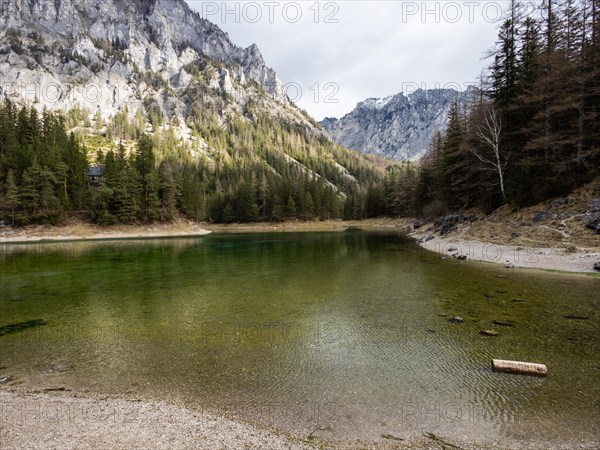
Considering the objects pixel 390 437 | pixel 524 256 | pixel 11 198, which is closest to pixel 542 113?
pixel 524 256

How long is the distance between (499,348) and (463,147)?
44.8 meters

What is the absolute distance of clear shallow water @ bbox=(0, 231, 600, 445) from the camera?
710 cm

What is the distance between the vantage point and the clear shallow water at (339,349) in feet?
23.3

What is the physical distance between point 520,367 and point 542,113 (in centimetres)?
3620

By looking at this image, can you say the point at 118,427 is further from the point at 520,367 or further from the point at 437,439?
the point at 520,367

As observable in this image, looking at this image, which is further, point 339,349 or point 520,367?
point 339,349

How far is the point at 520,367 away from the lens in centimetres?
889

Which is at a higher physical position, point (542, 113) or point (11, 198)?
point (542, 113)

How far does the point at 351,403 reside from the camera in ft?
24.9

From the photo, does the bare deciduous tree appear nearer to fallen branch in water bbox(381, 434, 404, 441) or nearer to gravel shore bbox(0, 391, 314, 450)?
fallen branch in water bbox(381, 434, 404, 441)

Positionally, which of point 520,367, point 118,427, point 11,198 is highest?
point 11,198

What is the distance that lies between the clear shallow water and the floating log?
232 mm

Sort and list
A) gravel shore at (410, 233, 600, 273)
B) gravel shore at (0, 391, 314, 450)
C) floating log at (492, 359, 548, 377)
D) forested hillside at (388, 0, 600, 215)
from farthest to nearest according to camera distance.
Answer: forested hillside at (388, 0, 600, 215) < gravel shore at (410, 233, 600, 273) < floating log at (492, 359, 548, 377) < gravel shore at (0, 391, 314, 450)

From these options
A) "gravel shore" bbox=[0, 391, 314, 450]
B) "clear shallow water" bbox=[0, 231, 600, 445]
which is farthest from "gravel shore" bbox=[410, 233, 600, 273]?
"gravel shore" bbox=[0, 391, 314, 450]
